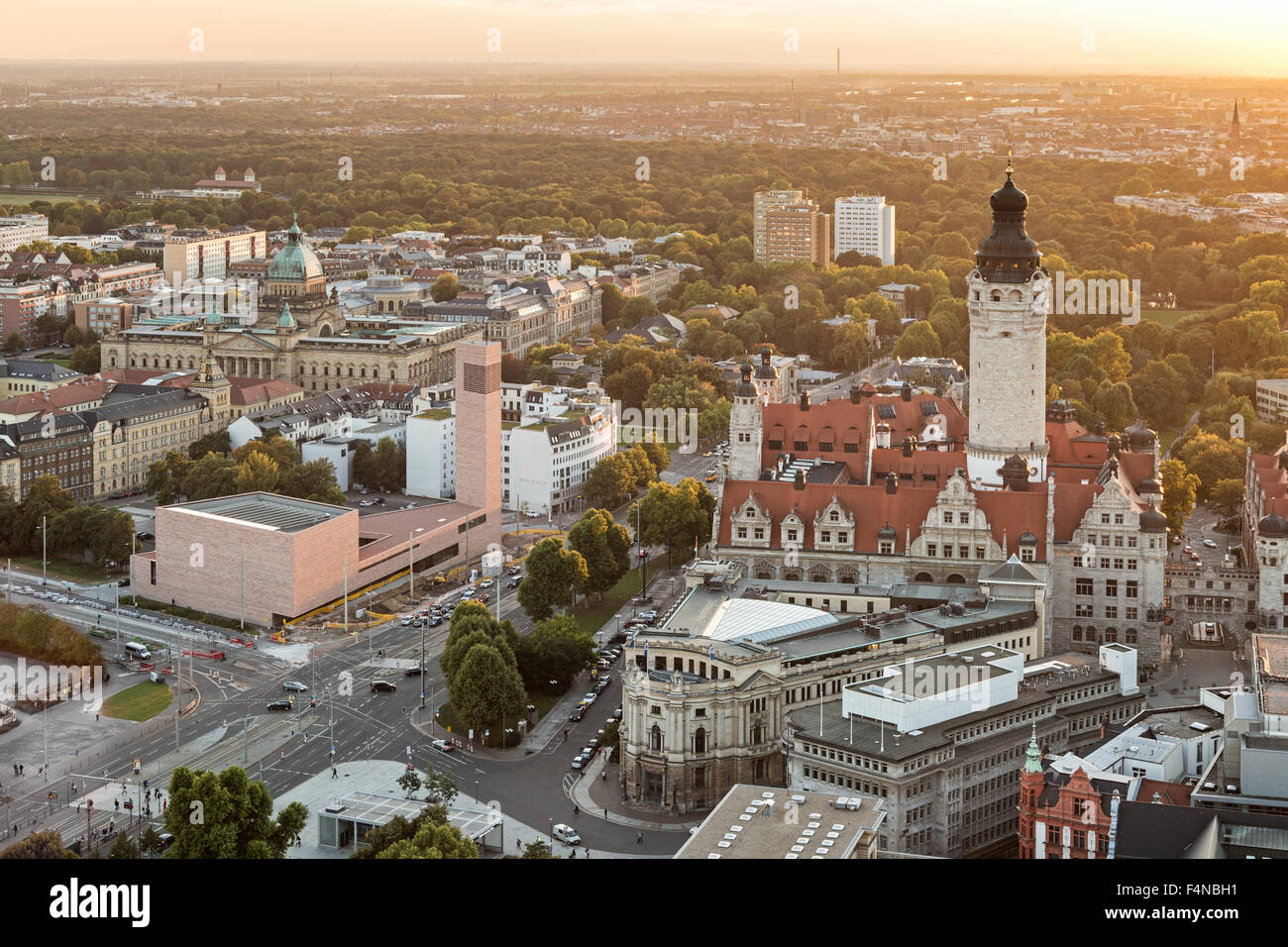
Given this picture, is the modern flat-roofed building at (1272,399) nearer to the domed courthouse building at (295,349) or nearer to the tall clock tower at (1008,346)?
the tall clock tower at (1008,346)

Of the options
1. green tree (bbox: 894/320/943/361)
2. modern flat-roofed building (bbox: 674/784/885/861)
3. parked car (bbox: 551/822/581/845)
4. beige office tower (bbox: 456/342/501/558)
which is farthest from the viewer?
green tree (bbox: 894/320/943/361)

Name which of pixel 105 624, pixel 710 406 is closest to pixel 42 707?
pixel 105 624

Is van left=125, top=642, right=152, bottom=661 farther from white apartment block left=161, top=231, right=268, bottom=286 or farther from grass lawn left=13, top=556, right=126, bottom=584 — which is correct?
white apartment block left=161, top=231, right=268, bottom=286

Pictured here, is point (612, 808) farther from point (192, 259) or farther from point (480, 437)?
point (192, 259)

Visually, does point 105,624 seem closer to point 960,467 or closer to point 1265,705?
point 960,467

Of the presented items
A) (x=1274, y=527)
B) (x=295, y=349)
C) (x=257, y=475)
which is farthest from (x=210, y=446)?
(x=1274, y=527)

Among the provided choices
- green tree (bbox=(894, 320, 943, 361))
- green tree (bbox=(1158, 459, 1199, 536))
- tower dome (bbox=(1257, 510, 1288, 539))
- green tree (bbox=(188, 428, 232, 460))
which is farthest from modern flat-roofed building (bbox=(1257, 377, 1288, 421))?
green tree (bbox=(188, 428, 232, 460))
